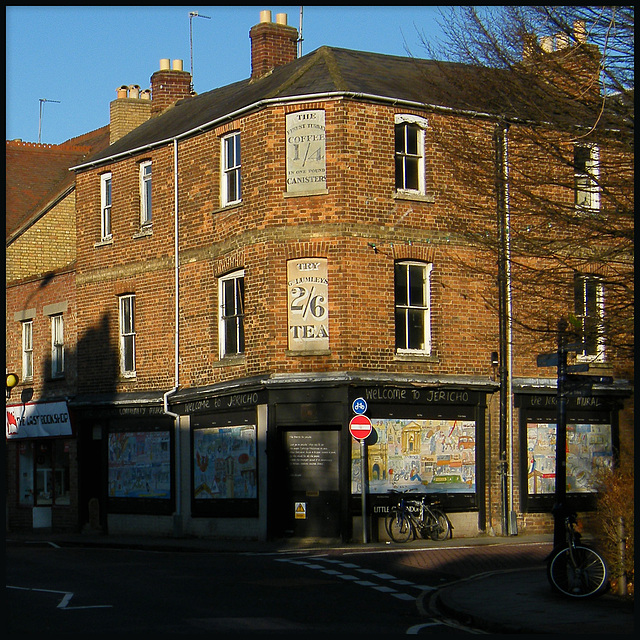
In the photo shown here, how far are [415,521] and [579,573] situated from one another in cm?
1034

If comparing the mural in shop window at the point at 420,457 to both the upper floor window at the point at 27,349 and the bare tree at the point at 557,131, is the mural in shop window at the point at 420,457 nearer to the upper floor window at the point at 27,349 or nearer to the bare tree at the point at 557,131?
the bare tree at the point at 557,131

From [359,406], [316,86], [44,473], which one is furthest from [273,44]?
[44,473]

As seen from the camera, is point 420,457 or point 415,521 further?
point 420,457

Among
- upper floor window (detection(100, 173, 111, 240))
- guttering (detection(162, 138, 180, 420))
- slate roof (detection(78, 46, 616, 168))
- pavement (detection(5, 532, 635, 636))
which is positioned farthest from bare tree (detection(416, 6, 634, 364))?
upper floor window (detection(100, 173, 111, 240))

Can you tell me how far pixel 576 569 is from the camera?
561 inches

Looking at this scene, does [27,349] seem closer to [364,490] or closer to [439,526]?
[364,490]

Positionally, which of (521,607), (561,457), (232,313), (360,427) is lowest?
(521,607)

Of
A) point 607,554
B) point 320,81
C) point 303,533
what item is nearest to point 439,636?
point 607,554

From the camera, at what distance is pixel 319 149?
25297 millimetres

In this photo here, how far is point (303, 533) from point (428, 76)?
9.84m

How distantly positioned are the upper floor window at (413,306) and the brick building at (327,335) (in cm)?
4

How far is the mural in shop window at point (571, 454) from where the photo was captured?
26.8m

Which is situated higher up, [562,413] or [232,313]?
[232,313]

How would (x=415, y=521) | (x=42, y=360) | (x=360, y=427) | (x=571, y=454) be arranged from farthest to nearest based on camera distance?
(x=42, y=360)
(x=571, y=454)
(x=415, y=521)
(x=360, y=427)
